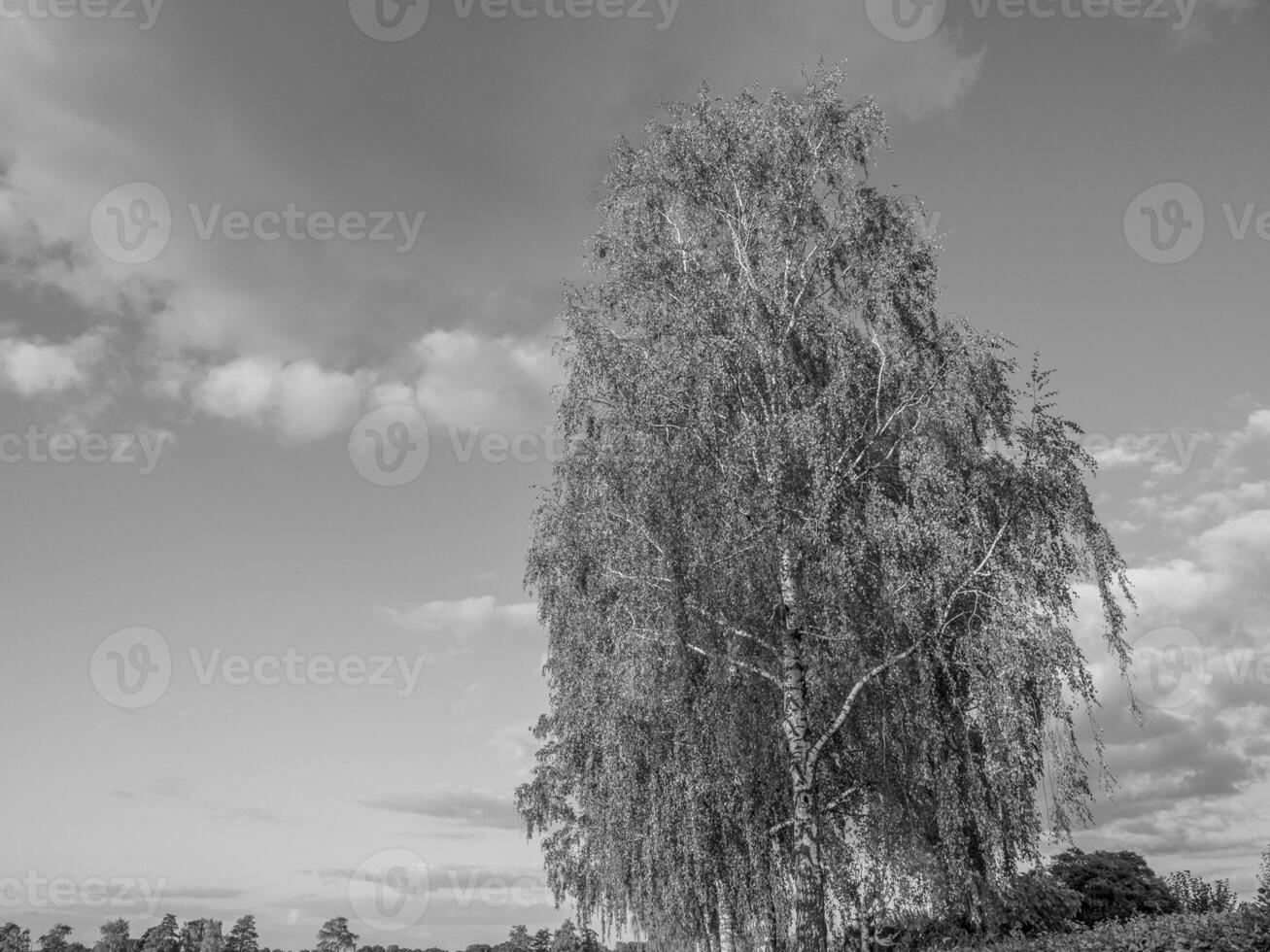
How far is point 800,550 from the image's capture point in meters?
16.3

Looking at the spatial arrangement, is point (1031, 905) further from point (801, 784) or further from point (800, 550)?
point (800, 550)

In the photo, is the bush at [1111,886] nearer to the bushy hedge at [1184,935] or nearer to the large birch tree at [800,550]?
the large birch tree at [800,550]

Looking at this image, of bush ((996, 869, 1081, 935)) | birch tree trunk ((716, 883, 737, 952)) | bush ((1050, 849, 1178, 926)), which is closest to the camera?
bush ((996, 869, 1081, 935))

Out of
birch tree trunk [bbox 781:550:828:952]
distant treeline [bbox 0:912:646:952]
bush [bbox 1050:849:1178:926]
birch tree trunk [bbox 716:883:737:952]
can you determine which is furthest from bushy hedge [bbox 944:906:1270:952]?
distant treeline [bbox 0:912:646:952]

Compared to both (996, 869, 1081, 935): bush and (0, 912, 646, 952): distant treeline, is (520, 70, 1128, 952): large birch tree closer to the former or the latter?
(996, 869, 1081, 935): bush

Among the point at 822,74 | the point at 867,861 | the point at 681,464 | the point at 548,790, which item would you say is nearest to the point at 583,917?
the point at 548,790

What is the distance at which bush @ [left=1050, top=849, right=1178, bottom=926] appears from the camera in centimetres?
4650

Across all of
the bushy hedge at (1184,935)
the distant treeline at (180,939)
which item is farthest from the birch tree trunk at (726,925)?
the distant treeline at (180,939)

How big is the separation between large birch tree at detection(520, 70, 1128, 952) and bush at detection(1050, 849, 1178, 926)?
36.0 m

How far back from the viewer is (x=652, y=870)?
18922 mm

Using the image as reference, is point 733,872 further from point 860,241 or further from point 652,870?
point 860,241

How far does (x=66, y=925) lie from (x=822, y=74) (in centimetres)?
19756

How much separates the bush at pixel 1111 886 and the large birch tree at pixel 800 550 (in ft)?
118

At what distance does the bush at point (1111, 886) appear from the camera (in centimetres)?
4650
